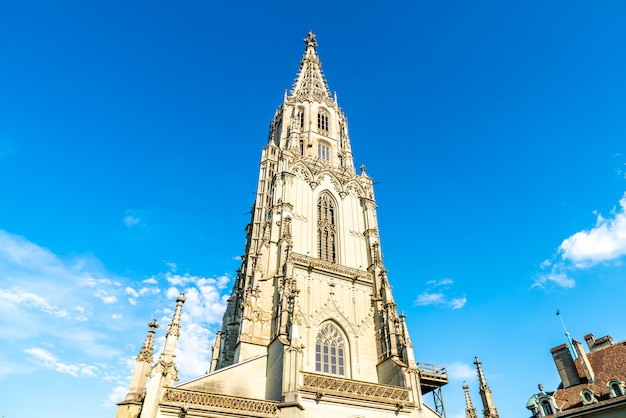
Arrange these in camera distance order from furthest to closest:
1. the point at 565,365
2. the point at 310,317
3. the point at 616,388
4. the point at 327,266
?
the point at 565,365, the point at 327,266, the point at 310,317, the point at 616,388

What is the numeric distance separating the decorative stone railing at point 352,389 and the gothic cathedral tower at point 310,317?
0.05 meters

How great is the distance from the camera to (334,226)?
3048 centimetres

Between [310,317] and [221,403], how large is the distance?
26.2 feet

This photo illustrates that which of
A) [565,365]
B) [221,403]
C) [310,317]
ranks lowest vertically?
[221,403]

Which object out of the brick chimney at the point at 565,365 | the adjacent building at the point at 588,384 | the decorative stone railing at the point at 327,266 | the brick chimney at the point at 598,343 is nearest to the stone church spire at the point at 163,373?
the decorative stone railing at the point at 327,266

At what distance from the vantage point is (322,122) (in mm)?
40844

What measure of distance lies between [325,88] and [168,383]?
38.6 metres

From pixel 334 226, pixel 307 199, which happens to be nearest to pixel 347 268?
pixel 334 226

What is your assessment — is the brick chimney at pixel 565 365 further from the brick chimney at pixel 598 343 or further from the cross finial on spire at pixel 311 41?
the cross finial on spire at pixel 311 41

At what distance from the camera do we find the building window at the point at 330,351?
73.4 ft

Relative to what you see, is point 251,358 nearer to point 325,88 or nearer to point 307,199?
point 307,199

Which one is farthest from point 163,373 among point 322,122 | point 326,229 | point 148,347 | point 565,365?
point 322,122

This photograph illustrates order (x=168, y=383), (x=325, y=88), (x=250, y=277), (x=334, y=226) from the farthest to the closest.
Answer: (x=325, y=88) < (x=334, y=226) < (x=250, y=277) < (x=168, y=383)

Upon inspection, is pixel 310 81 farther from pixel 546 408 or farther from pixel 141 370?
pixel 546 408
